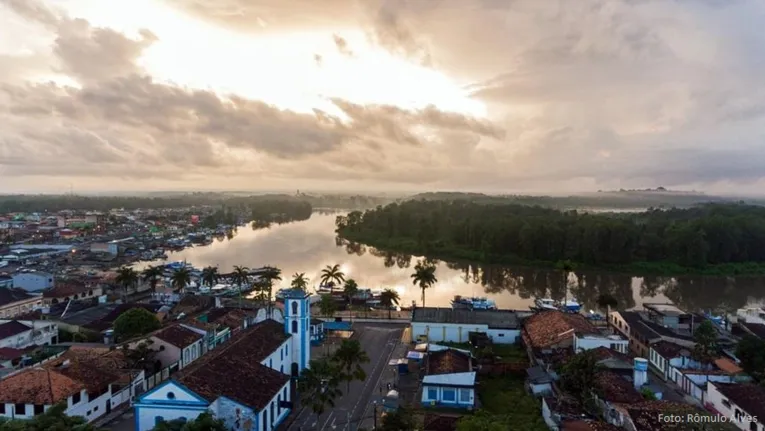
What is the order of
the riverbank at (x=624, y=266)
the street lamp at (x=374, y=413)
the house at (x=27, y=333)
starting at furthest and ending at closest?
the riverbank at (x=624, y=266) → the house at (x=27, y=333) → the street lamp at (x=374, y=413)

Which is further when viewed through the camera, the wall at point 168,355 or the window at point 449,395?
the wall at point 168,355

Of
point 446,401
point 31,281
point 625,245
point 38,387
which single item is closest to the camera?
point 38,387

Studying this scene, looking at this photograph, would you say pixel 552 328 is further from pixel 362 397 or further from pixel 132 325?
pixel 132 325

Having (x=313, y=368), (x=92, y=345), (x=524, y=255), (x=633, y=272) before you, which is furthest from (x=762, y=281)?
(x=92, y=345)

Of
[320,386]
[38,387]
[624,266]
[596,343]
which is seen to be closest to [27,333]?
[38,387]

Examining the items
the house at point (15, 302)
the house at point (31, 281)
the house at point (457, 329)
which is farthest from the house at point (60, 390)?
the house at point (31, 281)

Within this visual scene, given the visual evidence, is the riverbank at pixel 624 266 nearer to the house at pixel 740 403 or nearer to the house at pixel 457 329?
the house at pixel 457 329

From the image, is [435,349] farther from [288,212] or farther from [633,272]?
[288,212]
